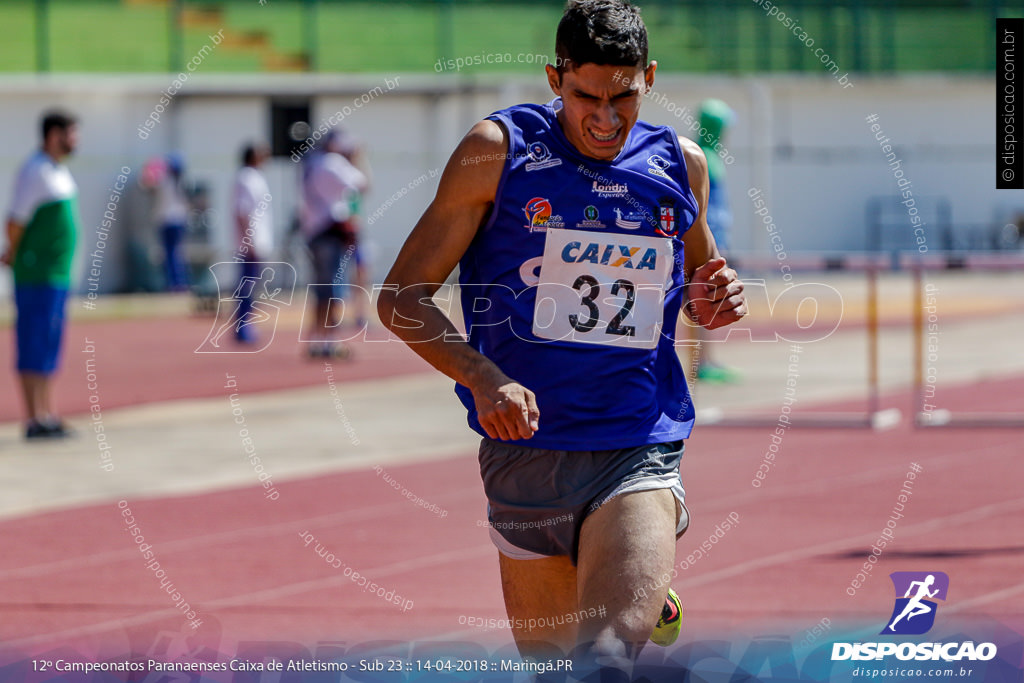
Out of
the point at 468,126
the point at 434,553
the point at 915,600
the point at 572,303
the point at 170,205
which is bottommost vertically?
the point at 434,553

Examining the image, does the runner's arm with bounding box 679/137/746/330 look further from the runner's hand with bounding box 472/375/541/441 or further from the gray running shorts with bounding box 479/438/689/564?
the runner's hand with bounding box 472/375/541/441

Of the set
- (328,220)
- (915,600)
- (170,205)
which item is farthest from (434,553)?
(170,205)

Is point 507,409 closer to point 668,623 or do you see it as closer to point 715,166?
point 668,623

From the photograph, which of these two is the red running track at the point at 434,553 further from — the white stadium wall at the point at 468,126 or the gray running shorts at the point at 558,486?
the white stadium wall at the point at 468,126

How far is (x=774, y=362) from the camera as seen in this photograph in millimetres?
14320

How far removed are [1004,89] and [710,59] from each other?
77.7 feet

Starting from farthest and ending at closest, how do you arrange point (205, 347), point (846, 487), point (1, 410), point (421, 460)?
point (205, 347), point (1, 410), point (421, 460), point (846, 487)

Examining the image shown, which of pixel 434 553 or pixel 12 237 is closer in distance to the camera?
pixel 434 553

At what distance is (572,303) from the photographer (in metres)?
3.48

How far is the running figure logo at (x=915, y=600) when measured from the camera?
510 cm

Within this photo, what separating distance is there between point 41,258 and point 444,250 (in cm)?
693

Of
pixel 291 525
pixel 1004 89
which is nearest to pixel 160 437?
pixel 291 525

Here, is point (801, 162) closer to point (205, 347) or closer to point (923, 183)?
point (923, 183)

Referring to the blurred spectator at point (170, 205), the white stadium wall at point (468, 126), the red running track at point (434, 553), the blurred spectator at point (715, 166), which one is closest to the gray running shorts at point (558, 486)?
the red running track at point (434, 553)
